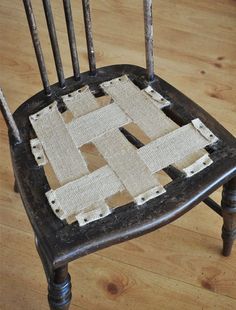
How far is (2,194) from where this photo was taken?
1282mm

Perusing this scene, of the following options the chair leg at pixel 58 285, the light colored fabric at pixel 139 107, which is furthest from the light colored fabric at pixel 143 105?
the chair leg at pixel 58 285

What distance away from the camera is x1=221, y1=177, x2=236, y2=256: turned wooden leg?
926 mm

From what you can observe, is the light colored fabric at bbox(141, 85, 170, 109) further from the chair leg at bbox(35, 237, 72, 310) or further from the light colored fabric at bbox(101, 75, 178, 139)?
the chair leg at bbox(35, 237, 72, 310)

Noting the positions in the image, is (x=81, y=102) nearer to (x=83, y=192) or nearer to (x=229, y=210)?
(x=83, y=192)

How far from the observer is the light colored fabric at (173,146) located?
2.78 feet

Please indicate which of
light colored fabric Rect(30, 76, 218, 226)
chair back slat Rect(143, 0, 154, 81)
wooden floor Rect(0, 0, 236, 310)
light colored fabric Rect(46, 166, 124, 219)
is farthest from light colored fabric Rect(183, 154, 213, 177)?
A: wooden floor Rect(0, 0, 236, 310)

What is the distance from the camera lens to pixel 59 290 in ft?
2.70

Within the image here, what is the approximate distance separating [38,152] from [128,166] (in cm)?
16

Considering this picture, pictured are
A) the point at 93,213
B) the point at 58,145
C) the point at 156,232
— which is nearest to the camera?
the point at 93,213

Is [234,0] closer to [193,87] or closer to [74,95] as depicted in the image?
[193,87]

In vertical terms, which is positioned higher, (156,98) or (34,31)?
(34,31)

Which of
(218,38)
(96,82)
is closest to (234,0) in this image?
(218,38)

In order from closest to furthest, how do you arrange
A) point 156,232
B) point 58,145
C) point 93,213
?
point 93,213 < point 58,145 < point 156,232

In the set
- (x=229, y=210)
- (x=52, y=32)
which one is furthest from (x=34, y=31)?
(x=229, y=210)
